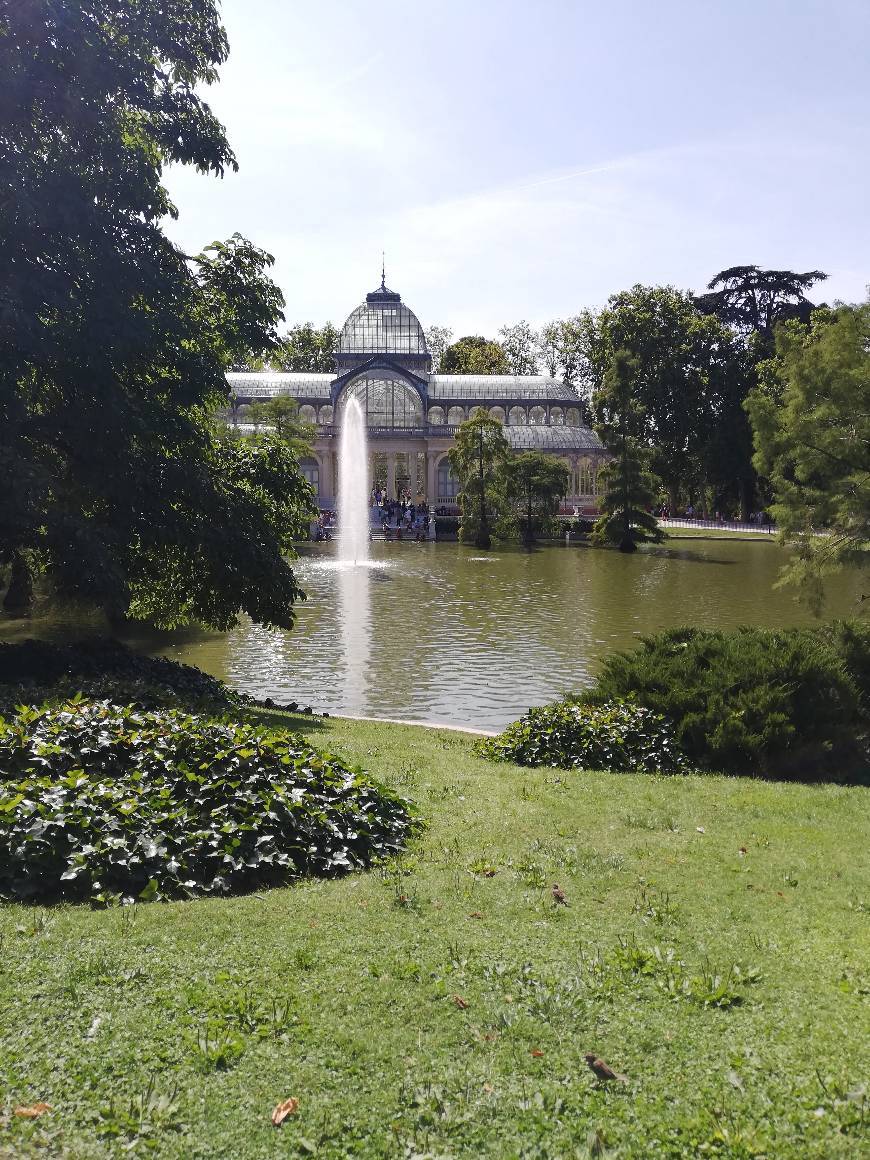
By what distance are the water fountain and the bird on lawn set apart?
36181 millimetres

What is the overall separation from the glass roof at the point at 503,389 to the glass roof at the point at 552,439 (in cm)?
300

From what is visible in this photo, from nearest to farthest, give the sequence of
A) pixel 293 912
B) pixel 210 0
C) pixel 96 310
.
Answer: pixel 293 912
pixel 96 310
pixel 210 0

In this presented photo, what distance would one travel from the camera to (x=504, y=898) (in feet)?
18.1

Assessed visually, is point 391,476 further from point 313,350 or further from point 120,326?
point 120,326

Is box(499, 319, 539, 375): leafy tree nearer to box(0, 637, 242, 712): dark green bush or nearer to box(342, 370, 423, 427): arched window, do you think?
box(342, 370, 423, 427): arched window

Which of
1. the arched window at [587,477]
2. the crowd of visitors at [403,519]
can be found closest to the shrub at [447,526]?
the crowd of visitors at [403,519]

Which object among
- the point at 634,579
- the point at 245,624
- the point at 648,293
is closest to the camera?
the point at 245,624

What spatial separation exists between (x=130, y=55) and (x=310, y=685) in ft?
31.0

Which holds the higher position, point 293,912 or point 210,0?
point 210,0

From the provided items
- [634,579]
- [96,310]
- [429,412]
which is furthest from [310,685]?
[429,412]

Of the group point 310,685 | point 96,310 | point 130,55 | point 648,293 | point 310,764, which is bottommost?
point 310,685

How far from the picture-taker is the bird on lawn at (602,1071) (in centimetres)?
371

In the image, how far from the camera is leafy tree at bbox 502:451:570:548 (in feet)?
162

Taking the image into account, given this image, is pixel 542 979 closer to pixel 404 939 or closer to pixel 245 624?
pixel 404 939
